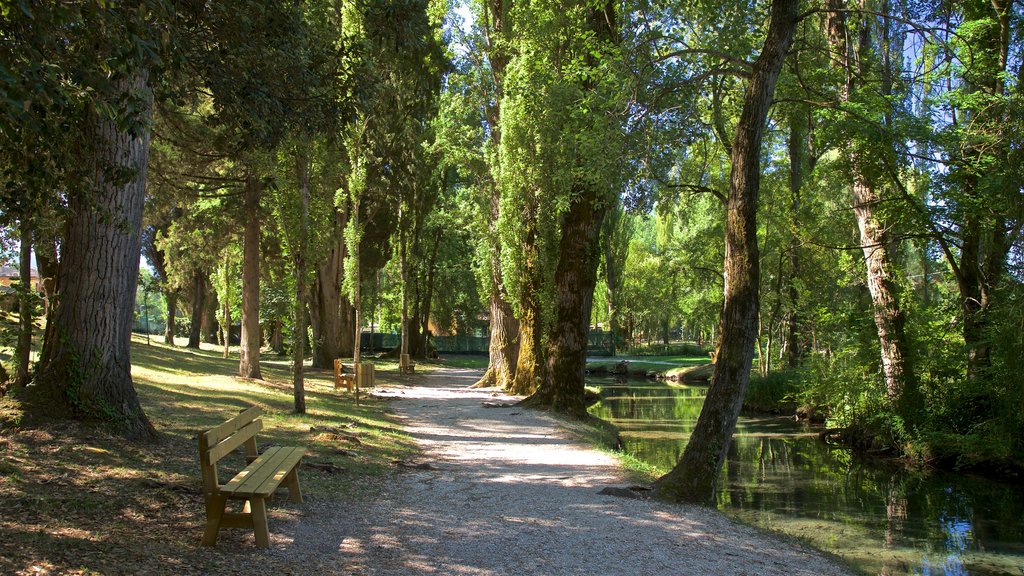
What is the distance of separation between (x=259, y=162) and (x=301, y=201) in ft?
3.19

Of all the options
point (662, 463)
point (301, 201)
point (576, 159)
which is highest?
point (576, 159)

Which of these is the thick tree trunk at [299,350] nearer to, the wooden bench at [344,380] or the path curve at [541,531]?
the path curve at [541,531]

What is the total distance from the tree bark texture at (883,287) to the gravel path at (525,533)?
8.64 metres

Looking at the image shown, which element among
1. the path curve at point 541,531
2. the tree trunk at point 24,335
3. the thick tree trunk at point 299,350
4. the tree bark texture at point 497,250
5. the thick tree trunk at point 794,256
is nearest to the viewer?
the path curve at point 541,531

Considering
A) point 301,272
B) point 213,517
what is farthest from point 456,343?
point 213,517

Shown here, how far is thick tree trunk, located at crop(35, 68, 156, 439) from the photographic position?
7.71 m

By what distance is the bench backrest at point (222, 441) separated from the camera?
501cm

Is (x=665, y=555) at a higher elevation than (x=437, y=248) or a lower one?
lower

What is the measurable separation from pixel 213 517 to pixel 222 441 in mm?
600

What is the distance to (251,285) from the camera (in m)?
18.4

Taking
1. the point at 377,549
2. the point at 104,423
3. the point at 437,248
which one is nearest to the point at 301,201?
the point at 104,423

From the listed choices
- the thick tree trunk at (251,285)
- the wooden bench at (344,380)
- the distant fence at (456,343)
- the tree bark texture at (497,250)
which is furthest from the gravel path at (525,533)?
the distant fence at (456,343)

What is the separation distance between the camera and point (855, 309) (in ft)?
57.8

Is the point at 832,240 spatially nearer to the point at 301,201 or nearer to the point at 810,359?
the point at 810,359
